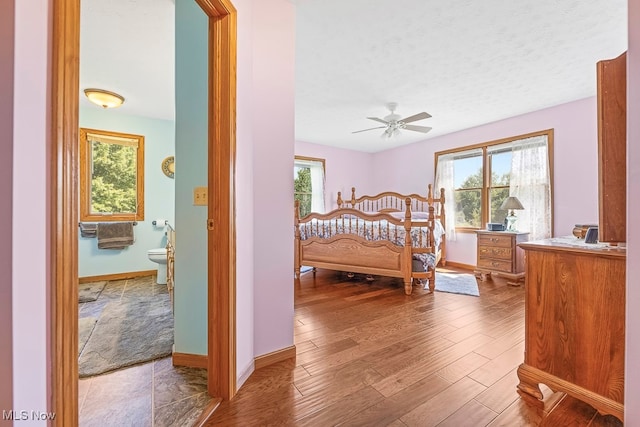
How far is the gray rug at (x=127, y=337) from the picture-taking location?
172 centimetres

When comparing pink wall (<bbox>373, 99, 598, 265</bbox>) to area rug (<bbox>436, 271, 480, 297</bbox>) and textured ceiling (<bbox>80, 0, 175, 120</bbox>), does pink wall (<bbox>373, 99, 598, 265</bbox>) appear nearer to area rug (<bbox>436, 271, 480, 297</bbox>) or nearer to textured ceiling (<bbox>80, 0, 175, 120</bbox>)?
area rug (<bbox>436, 271, 480, 297</bbox>)

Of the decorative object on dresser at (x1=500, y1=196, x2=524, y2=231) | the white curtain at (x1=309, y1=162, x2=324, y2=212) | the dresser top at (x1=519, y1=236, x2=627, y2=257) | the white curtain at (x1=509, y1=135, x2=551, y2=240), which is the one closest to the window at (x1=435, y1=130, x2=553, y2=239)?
the white curtain at (x1=509, y1=135, x2=551, y2=240)

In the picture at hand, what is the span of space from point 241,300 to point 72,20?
4.27 feet

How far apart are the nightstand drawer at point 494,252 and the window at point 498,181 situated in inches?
23.2

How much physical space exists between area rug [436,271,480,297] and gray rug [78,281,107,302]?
4182mm

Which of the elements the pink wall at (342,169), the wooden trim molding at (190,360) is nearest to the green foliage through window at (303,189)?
the pink wall at (342,169)

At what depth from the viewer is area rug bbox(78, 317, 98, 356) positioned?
1.98m

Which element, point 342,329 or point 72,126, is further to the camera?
point 342,329

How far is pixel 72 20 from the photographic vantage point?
25.0 inches

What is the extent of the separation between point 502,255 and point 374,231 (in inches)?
72.6

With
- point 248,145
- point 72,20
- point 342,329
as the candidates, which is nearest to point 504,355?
point 342,329

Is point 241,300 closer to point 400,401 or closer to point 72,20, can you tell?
point 400,401

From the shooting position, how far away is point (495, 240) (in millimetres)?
3725

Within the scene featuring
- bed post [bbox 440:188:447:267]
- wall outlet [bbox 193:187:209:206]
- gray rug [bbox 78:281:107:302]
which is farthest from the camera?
bed post [bbox 440:188:447:267]
